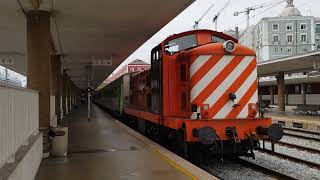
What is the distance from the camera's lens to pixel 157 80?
11367 millimetres

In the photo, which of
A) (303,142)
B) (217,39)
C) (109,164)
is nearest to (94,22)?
(217,39)

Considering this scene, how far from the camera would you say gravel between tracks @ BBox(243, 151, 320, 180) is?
9297 mm

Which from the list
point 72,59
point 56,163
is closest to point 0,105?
point 56,163

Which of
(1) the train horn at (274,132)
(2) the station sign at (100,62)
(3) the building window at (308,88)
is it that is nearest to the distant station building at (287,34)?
(3) the building window at (308,88)

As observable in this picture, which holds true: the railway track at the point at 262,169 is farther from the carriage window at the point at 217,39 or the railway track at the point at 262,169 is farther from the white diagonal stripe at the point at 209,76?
the carriage window at the point at 217,39

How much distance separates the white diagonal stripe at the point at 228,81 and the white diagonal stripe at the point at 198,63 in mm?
668

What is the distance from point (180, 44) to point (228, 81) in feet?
5.85

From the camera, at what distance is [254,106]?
984 centimetres

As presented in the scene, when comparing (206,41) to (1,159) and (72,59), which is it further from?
(72,59)

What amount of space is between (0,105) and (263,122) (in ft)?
22.6

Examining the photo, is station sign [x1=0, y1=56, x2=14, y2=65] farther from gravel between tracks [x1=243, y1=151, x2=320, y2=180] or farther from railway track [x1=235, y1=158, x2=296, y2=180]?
railway track [x1=235, y1=158, x2=296, y2=180]

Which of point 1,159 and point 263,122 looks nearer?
point 1,159

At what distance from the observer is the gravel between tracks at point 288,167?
9.30 meters

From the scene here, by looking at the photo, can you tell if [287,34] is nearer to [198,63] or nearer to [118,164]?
[198,63]
